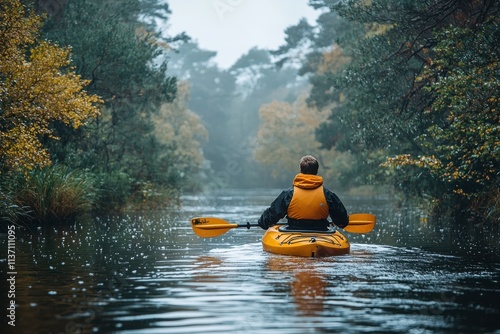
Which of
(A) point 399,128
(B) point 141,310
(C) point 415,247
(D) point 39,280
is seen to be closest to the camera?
(B) point 141,310

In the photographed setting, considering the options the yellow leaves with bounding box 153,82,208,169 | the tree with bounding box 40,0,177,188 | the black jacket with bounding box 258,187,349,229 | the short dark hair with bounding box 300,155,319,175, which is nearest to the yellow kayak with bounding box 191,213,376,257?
the black jacket with bounding box 258,187,349,229

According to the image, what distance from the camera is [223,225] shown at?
17.3 meters

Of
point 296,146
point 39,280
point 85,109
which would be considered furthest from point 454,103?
point 296,146

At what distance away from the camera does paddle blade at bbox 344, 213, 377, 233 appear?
55.8 ft

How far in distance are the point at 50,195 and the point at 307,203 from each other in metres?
10.2

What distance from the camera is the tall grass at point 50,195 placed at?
21891 mm

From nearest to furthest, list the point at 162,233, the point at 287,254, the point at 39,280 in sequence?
the point at 39,280
the point at 287,254
the point at 162,233

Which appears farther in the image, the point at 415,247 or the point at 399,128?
the point at 399,128

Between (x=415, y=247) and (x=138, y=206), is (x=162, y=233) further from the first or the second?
(x=138, y=206)

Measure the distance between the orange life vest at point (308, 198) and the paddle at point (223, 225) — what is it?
2.38 meters

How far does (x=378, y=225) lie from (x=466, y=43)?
21.7 ft

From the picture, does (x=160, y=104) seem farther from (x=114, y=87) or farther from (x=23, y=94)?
(x=23, y=94)

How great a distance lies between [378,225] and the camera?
25375mm

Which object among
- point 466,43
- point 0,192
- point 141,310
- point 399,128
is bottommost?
point 141,310
